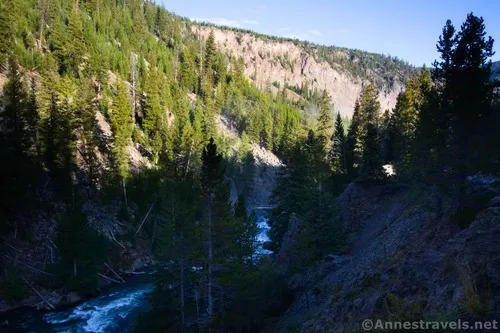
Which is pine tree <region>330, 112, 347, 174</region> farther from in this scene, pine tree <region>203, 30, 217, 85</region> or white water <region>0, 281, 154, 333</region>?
pine tree <region>203, 30, 217, 85</region>

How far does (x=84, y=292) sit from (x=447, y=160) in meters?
30.8

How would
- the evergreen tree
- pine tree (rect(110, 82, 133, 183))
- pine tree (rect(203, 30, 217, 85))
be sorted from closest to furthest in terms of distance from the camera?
1. the evergreen tree
2. pine tree (rect(110, 82, 133, 183))
3. pine tree (rect(203, 30, 217, 85))

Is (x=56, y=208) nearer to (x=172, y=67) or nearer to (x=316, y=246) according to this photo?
(x=316, y=246)

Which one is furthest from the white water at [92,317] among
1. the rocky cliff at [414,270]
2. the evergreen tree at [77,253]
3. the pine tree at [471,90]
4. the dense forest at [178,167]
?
the pine tree at [471,90]

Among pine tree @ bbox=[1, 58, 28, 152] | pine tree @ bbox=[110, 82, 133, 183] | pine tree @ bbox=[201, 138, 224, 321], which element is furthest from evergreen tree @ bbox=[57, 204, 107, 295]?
pine tree @ bbox=[201, 138, 224, 321]

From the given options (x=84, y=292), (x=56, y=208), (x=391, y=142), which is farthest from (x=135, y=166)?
(x=391, y=142)

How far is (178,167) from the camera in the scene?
5734 centimetres

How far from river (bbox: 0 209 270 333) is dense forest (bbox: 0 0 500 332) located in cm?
186

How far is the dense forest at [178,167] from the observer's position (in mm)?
22219

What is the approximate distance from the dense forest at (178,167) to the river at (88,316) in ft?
6.10

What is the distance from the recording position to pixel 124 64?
78500mm

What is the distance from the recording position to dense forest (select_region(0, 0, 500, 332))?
22.2 metres

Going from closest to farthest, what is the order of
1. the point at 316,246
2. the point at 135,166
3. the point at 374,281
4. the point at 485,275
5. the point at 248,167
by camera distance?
the point at 485,275 < the point at 374,281 < the point at 316,246 < the point at 135,166 < the point at 248,167

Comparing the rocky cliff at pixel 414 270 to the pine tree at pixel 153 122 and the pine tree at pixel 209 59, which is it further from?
the pine tree at pixel 209 59
